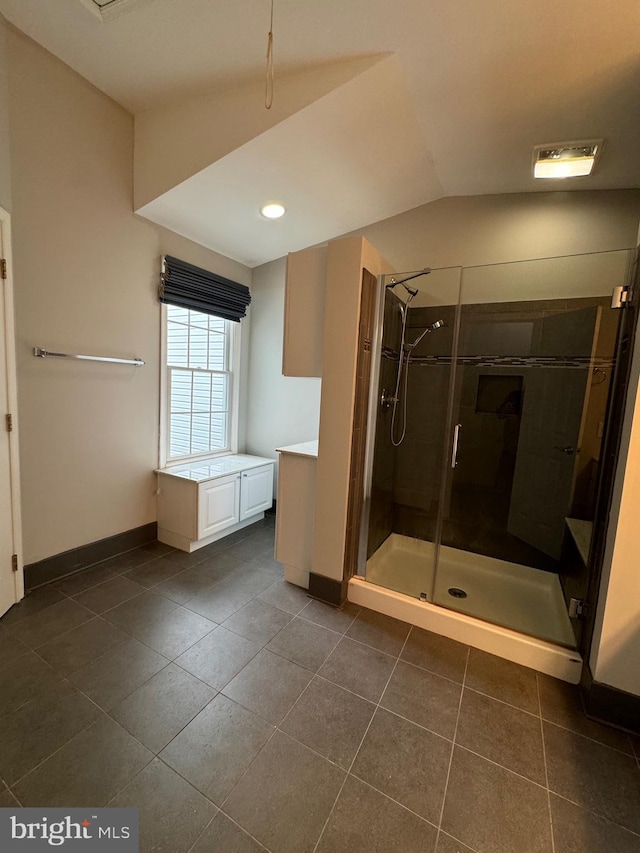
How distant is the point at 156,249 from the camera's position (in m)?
2.71

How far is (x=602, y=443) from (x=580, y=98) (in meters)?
1.66

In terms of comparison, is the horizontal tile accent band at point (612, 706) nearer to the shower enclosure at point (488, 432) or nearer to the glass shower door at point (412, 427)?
the shower enclosure at point (488, 432)

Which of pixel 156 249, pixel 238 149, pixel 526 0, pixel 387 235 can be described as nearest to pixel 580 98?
pixel 526 0

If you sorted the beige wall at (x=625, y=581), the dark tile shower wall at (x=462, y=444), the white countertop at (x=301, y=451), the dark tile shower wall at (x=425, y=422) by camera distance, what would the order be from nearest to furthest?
the beige wall at (x=625, y=581) → the white countertop at (x=301, y=451) → the dark tile shower wall at (x=462, y=444) → the dark tile shower wall at (x=425, y=422)

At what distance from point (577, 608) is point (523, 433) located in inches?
48.0

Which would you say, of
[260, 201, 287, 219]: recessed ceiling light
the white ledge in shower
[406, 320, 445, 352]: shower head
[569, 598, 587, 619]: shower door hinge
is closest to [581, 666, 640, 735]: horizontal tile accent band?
the white ledge in shower

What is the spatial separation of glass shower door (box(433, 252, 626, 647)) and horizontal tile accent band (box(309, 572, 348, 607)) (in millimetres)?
568

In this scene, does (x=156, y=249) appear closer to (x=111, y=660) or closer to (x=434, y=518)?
(x=111, y=660)

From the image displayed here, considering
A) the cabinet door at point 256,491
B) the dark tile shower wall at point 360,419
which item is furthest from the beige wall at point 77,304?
the dark tile shower wall at point 360,419

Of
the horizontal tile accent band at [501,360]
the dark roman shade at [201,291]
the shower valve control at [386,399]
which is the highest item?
the dark roman shade at [201,291]

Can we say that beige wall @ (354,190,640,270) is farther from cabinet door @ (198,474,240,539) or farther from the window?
cabinet door @ (198,474,240,539)

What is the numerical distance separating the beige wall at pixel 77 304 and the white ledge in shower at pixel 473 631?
6.31 ft

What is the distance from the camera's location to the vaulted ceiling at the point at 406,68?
4.71 feet

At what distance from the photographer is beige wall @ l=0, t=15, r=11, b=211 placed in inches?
69.7
